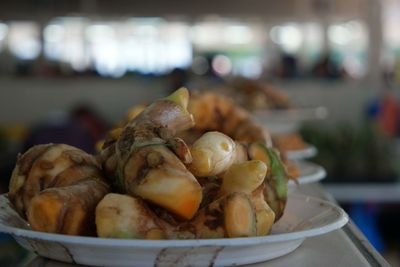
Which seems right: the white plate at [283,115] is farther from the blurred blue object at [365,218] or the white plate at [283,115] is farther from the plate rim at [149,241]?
the blurred blue object at [365,218]

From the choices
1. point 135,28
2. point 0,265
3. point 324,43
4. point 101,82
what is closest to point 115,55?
point 135,28

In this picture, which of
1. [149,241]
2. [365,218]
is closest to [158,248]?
[149,241]

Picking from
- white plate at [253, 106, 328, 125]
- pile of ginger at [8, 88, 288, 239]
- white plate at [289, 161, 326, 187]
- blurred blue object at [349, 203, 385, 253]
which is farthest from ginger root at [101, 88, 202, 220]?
blurred blue object at [349, 203, 385, 253]

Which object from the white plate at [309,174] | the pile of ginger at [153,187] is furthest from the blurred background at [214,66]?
the pile of ginger at [153,187]

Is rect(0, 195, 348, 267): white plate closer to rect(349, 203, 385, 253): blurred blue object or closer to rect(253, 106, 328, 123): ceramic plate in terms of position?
rect(253, 106, 328, 123): ceramic plate

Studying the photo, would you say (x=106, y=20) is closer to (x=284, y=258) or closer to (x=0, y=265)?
(x=0, y=265)

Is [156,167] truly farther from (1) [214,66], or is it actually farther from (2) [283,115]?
(1) [214,66]
